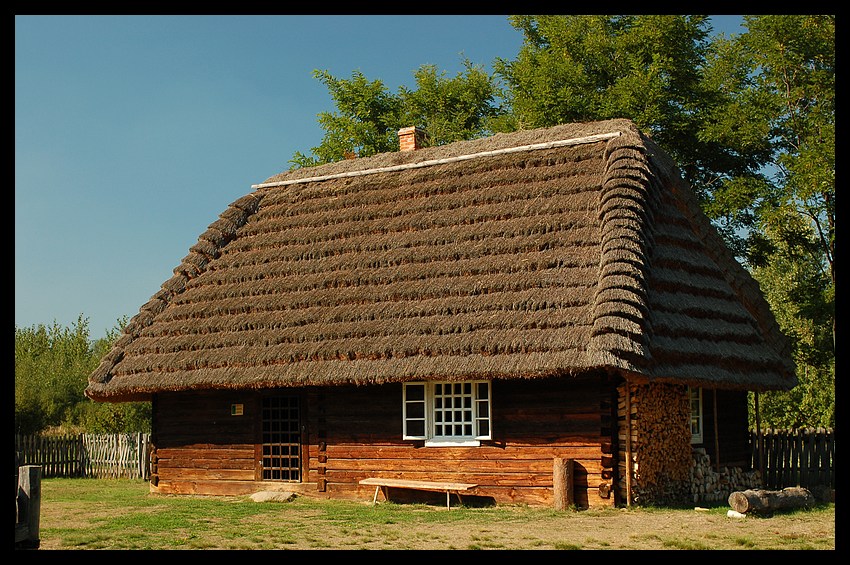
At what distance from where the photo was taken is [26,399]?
30484 millimetres

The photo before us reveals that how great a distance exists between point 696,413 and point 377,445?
6.20m

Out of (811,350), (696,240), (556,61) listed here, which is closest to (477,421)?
(696,240)

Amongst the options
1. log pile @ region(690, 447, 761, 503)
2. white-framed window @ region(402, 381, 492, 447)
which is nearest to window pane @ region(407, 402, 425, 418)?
white-framed window @ region(402, 381, 492, 447)

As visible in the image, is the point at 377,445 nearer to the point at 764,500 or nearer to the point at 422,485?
the point at 422,485

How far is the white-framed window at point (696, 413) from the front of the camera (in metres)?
18.9

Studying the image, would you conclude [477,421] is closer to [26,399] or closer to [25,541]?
[25,541]

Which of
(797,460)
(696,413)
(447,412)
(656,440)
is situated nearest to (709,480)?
(696,413)

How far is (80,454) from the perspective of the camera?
2697 centimetres

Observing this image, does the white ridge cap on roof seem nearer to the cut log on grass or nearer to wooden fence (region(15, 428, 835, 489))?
wooden fence (region(15, 428, 835, 489))

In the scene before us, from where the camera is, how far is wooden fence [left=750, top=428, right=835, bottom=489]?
68.6 feet

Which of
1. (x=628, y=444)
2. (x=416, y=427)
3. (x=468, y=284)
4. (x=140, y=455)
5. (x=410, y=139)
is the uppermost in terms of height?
(x=410, y=139)

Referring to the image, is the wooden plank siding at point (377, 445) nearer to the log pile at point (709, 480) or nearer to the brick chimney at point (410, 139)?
the log pile at point (709, 480)

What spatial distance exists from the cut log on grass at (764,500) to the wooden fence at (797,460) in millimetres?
4876
